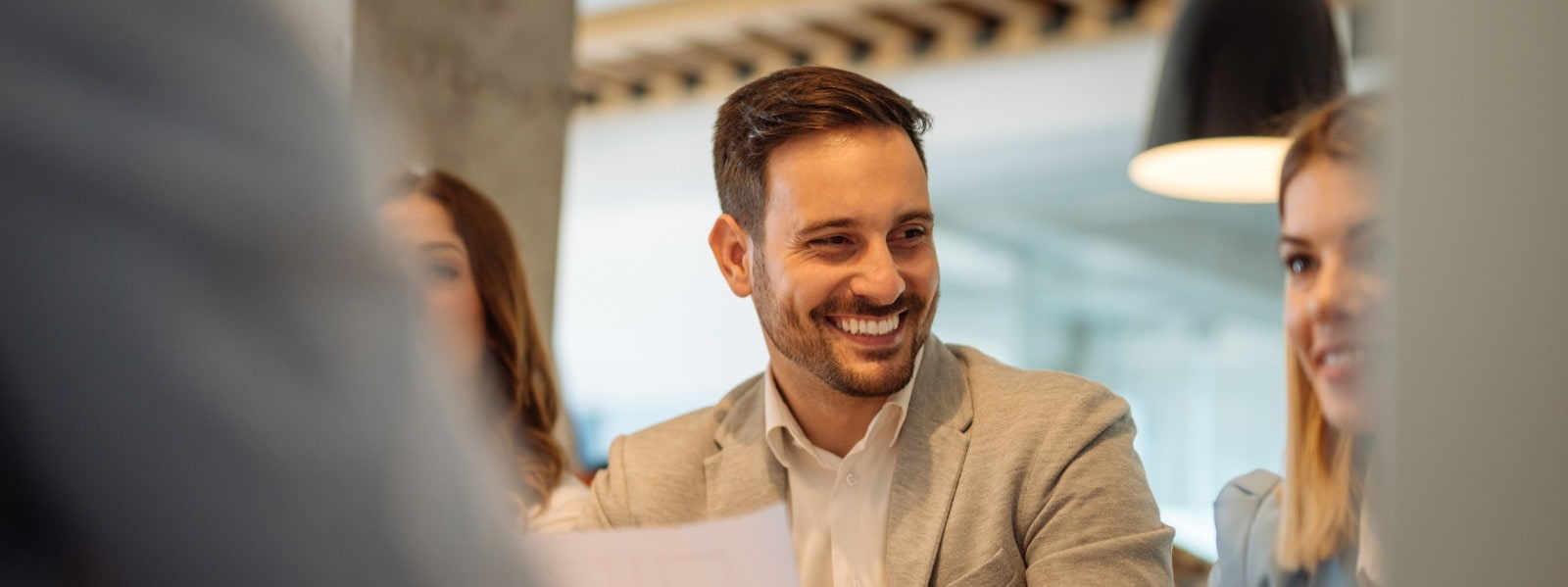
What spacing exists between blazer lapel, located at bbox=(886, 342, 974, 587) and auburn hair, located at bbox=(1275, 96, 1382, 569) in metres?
0.39

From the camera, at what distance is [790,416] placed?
1587 mm

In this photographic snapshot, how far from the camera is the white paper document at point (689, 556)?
114 cm

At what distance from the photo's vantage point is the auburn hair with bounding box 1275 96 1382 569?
151 cm

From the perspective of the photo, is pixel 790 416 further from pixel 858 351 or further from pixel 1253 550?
pixel 1253 550

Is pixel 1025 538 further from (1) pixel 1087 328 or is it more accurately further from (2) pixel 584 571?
(1) pixel 1087 328

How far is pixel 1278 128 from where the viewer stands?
2.04 metres

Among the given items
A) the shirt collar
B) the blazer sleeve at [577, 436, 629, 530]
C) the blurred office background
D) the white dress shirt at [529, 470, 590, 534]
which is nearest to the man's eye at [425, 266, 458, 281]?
the white dress shirt at [529, 470, 590, 534]

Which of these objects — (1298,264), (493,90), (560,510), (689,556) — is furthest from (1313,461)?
(493,90)

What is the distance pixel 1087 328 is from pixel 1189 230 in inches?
38.1

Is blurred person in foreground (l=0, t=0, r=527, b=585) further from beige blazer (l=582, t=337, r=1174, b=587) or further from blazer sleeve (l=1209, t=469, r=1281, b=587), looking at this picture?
blazer sleeve (l=1209, t=469, r=1281, b=587)

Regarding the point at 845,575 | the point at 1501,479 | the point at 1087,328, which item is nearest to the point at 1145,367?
the point at 1087,328

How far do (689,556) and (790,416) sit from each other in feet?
1.47

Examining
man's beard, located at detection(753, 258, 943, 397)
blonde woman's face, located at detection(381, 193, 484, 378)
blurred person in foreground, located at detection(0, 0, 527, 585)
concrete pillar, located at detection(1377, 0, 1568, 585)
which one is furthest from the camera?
blonde woman's face, located at detection(381, 193, 484, 378)

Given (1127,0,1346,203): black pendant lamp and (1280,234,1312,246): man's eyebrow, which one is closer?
(1280,234,1312,246): man's eyebrow
